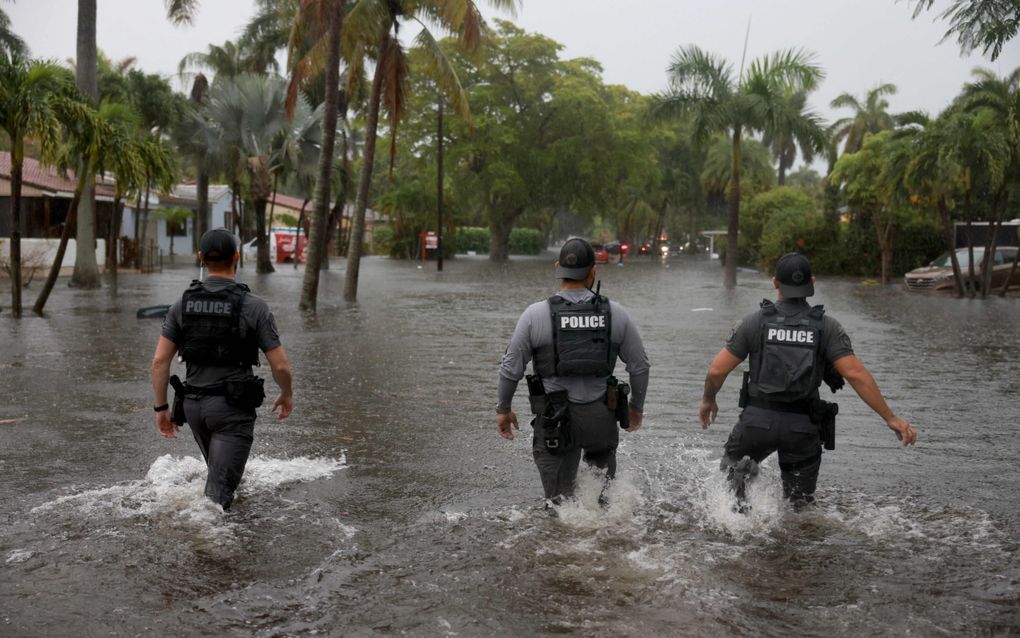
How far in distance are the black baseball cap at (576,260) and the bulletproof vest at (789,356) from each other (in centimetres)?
92

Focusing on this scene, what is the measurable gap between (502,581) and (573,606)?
44cm

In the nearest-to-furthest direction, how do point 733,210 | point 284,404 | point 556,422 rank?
point 556,422 → point 284,404 → point 733,210

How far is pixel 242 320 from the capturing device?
5.41 metres

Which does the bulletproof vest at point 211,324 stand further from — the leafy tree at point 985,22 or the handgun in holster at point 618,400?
the leafy tree at point 985,22

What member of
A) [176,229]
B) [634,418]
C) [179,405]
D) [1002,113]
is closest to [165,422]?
[179,405]

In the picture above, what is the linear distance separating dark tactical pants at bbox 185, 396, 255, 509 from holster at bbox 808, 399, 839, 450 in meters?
2.90

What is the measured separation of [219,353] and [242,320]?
0.20m

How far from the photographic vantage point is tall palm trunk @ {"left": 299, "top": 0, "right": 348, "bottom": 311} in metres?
19.6

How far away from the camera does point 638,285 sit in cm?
3369

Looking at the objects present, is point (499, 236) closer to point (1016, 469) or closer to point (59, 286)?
point (59, 286)

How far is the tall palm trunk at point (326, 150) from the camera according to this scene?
64.2 ft

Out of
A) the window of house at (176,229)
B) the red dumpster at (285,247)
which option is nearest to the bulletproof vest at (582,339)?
the red dumpster at (285,247)

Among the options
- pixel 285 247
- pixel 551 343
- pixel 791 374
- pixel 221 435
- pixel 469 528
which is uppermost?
pixel 285 247

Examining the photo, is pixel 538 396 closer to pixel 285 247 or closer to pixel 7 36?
pixel 7 36
